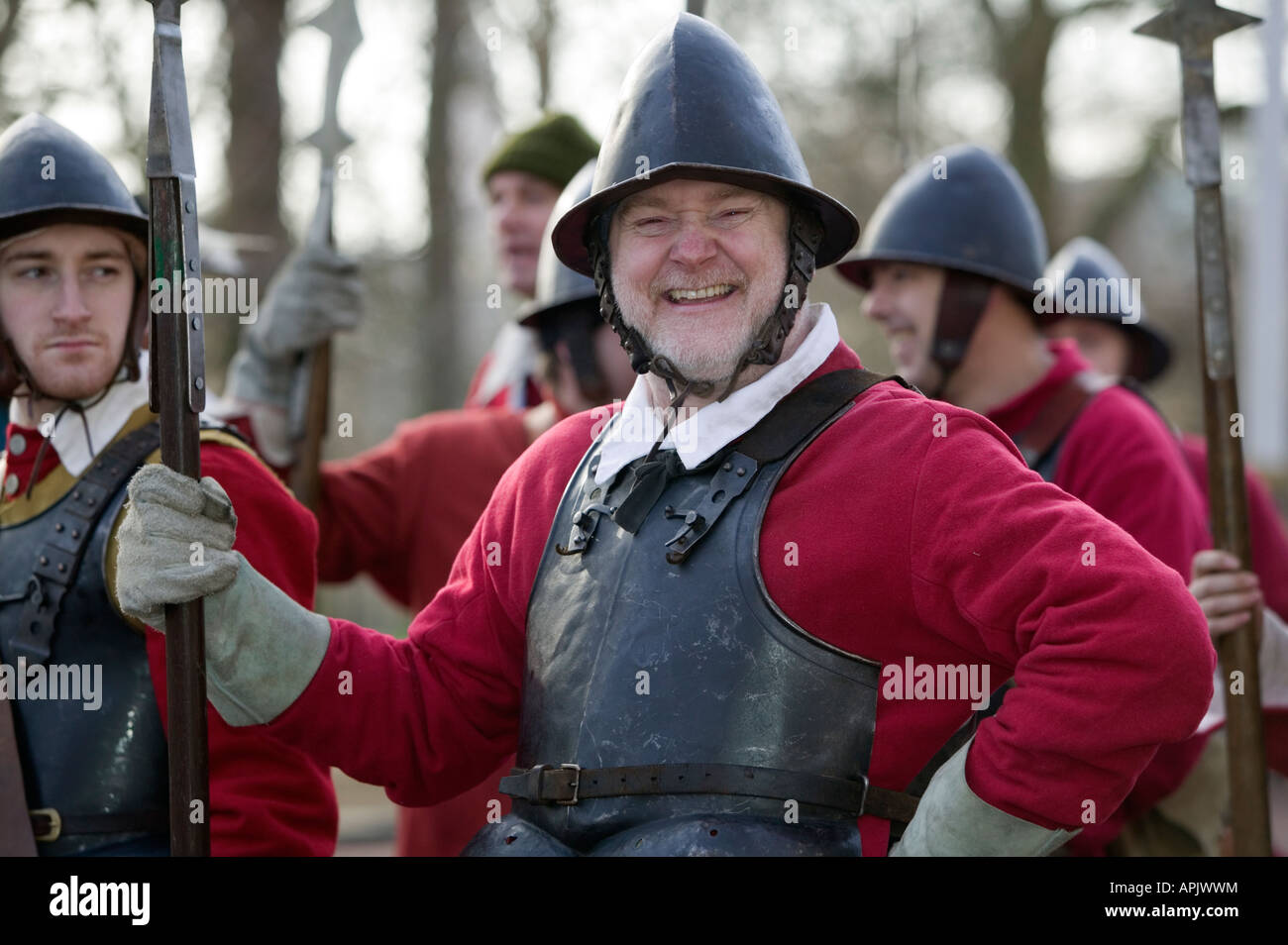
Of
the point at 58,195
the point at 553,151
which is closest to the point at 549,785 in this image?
the point at 58,195

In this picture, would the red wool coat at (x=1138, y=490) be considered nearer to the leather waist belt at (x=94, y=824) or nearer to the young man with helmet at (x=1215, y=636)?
the young man with helmet at (x=1215, y=636)

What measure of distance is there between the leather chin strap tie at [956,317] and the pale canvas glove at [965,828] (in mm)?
2636

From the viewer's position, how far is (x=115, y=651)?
3363mm

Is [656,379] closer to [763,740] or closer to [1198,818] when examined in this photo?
[763,740]

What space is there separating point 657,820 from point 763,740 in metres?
0.22

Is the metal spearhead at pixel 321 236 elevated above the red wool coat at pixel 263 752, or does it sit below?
above

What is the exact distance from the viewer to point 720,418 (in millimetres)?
2971

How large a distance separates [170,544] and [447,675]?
0.58 metres

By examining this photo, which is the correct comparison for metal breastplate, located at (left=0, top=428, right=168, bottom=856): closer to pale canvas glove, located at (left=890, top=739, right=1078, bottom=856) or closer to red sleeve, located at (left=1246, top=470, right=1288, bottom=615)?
pale canvas glove, located at (left=890, top=739, right=1078, bottom=856)

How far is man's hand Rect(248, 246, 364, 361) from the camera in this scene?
209 inches

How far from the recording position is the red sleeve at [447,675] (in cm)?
308

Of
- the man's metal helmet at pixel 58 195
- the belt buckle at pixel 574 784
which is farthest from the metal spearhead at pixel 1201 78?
the man's metal helmet at pixel 58 195
